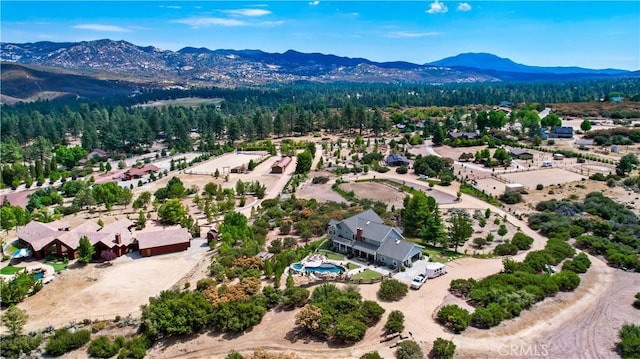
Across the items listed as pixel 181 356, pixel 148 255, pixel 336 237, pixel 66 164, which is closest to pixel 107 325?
pixel 181 356

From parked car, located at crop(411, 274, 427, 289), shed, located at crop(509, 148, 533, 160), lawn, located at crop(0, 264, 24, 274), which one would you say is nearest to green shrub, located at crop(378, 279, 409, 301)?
parked car, located at crop(411, 274, 427, 289)

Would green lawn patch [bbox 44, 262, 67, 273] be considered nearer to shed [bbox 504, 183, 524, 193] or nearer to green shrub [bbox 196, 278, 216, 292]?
green shrub [bbox 196, 278, 216, 292]

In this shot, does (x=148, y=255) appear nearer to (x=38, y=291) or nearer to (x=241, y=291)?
(x=38, y=291)

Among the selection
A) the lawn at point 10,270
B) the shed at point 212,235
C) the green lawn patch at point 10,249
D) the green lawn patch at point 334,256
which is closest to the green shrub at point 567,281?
the green lawn patch at point 334,256

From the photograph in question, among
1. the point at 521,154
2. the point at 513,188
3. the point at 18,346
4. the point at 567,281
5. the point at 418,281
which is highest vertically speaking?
the point at 521,154

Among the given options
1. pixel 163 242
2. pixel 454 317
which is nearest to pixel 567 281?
pixel 454 317

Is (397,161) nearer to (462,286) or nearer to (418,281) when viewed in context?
(418,281)

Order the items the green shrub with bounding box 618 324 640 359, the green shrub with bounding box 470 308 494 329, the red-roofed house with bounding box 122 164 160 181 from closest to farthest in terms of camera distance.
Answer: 1. the green shrub with bounding box 618 324 640 359
2. the green shrub with bounding box 470 308 494 329
3. the red-roofed house with bounding box 122 164 160 181
